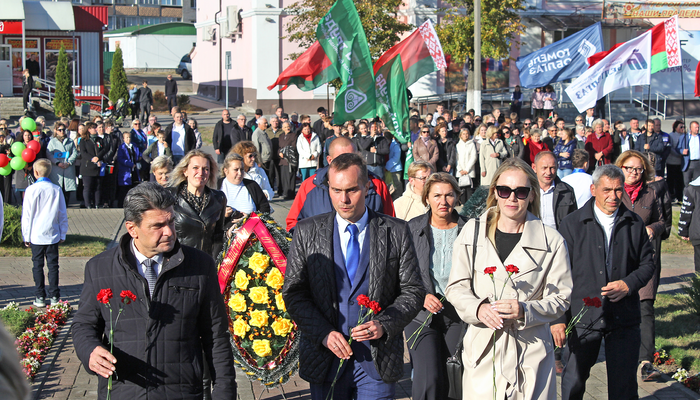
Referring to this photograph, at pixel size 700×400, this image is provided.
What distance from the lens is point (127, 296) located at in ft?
11.8

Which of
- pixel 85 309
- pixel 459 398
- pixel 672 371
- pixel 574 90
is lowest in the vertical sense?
pixel 672 371

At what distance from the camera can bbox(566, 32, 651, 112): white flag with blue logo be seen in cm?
1568

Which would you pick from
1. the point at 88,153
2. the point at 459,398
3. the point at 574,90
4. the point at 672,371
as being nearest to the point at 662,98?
the point at 574,90

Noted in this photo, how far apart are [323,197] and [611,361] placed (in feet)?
8.06

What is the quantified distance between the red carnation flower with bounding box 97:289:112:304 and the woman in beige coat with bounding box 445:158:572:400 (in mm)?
1917

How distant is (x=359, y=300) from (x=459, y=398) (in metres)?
1.29

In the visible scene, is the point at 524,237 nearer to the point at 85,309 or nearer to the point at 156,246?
the point at 156,246

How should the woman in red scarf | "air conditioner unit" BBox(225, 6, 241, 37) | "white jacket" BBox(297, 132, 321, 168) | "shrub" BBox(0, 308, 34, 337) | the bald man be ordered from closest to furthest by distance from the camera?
the bald man → the woman in red scarf → "shrub" BBox(0, 308, 34, 337) → "white jacket" BBox(297, 132, 321, 168) → "air conditioner unit" BBox(225, 6, 241, 37)

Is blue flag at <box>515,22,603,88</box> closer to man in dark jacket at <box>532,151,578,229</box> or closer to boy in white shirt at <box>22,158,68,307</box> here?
man in dark jacket at <box>532,151,578,229</box>

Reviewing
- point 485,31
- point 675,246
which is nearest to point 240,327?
point 675,246

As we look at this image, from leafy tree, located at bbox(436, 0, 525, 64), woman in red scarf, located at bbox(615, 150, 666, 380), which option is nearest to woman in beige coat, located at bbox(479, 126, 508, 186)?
woman in red scarf, located at bbox(615, 150, 666, 380)

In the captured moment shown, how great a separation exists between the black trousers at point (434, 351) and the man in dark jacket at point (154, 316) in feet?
6.08

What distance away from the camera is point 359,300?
12.9 ft

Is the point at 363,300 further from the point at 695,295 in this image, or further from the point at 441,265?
the point at 695,295
